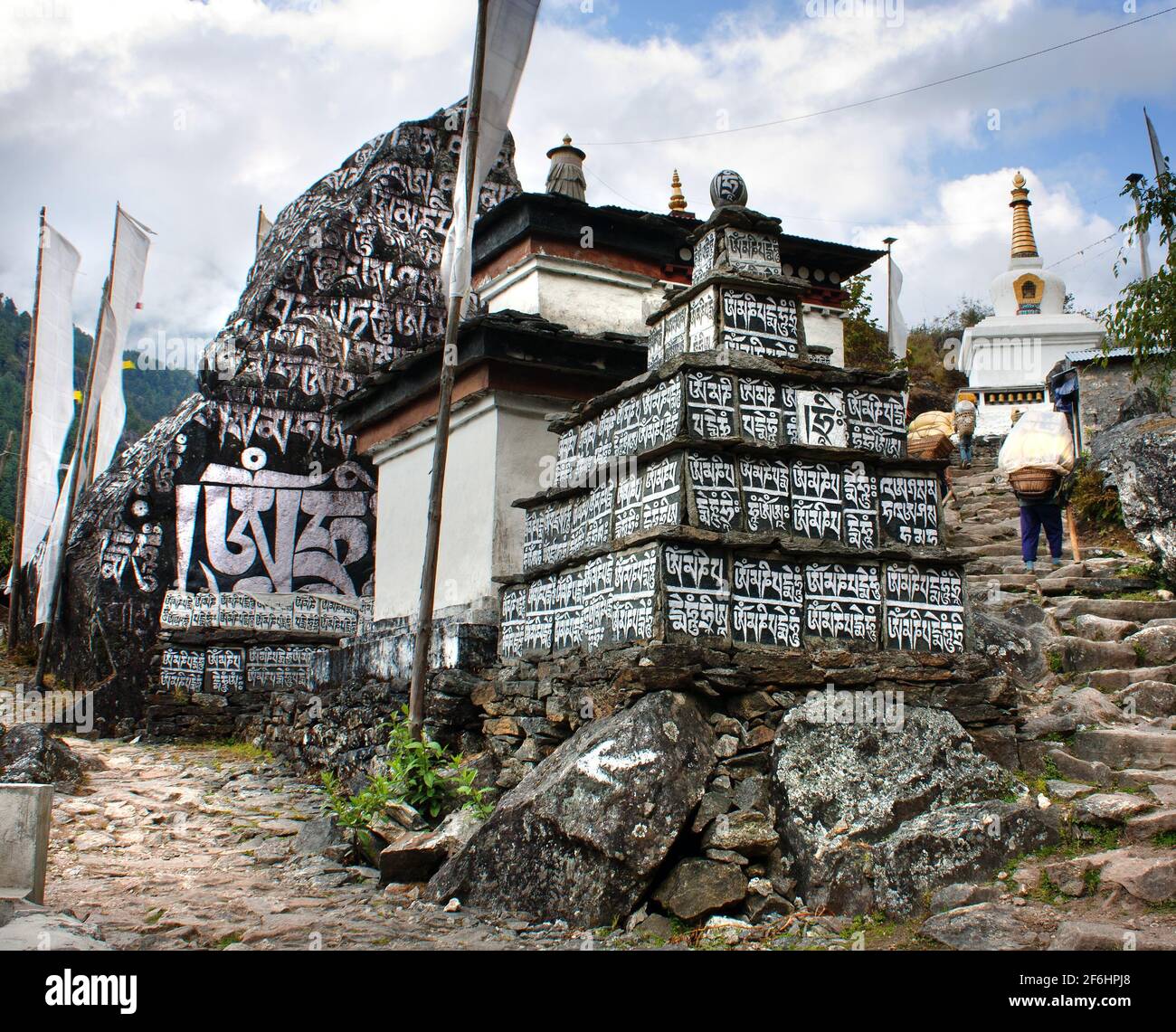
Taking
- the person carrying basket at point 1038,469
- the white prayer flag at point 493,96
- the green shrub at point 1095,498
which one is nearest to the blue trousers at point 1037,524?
the person carrying basket at point 1038,469

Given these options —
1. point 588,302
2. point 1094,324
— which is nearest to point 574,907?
point 588,302

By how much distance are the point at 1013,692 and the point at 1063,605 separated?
114 inches

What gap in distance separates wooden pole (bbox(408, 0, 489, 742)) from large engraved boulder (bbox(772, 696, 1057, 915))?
341 cm

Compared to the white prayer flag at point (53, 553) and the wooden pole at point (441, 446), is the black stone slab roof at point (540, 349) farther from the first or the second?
the white prayer flag at point (53, 553)

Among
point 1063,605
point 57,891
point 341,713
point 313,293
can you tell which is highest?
point 313,293

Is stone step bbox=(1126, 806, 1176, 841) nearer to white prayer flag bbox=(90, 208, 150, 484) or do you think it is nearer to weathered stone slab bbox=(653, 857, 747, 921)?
weathered stone slab bbox=(653, 857, 747, 921)

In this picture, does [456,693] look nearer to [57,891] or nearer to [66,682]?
[57,891]

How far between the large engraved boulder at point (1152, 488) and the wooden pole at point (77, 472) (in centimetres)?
1368

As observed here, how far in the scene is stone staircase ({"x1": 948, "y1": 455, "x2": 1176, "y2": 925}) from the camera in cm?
596

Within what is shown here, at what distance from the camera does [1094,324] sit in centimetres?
2816

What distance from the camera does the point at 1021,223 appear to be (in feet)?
106

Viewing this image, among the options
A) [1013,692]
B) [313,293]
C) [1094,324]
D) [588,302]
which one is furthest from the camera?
[1094,324]

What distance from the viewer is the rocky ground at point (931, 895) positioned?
5.73 m

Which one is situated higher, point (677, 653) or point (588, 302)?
point (588, 302)
